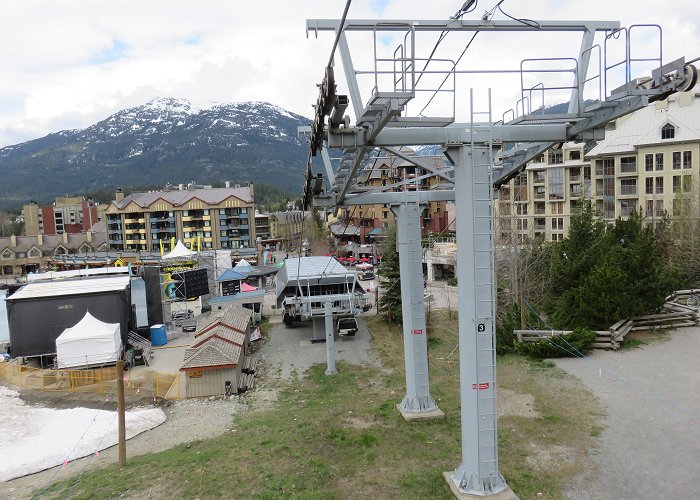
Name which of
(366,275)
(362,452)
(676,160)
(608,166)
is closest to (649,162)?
(676,160)

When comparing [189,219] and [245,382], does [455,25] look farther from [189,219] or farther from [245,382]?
[189,219]

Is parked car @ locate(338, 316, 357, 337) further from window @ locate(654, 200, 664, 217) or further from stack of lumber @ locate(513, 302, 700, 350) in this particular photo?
window @ locate(654, 200, 664, 217)

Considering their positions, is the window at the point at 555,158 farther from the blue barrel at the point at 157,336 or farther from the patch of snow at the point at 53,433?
the patch of snow at the point at 53,433

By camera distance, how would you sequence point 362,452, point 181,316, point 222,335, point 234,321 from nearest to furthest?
point 362,452
point 222,335
point 234,321
point 181,316

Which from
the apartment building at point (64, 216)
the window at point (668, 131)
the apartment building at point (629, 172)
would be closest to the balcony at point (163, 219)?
the apartment building at point (64, 216)

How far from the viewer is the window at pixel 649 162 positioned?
1636 inches

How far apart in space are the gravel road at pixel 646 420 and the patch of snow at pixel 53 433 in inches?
529

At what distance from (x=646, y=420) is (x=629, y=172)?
3734 cm

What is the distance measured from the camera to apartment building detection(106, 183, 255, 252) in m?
88.3

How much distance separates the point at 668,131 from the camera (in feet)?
132

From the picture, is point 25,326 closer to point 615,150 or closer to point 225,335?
point 225,335

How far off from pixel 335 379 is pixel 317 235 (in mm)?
66313

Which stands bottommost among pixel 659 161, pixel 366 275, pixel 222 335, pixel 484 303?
pixel 366 275

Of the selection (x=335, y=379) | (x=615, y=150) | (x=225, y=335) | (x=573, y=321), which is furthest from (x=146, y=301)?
(x=615, y=150)
